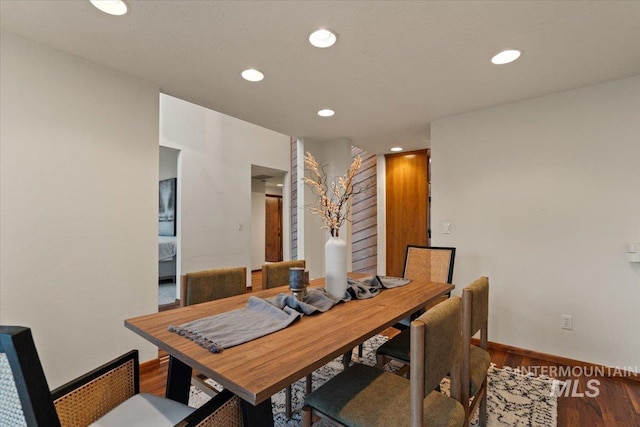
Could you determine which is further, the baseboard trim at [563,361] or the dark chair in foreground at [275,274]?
the baseboard trim at [563,361]

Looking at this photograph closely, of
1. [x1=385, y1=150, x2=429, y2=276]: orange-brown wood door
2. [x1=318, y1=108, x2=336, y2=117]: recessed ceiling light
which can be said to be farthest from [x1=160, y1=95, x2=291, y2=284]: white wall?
[x1=318, y1=108, x2=336, y2=117]: recessed ceiling light

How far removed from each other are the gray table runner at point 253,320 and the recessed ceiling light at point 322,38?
1488 millimetres

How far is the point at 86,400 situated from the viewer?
1.09 metres

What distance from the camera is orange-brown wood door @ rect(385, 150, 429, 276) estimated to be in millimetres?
4598

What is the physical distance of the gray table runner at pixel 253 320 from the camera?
1.11m

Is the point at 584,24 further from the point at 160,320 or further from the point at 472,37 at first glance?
the point at 160,320

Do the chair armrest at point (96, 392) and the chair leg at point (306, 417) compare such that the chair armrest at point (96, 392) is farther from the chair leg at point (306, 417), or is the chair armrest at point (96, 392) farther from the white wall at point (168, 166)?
the white wall at point (168, 166)

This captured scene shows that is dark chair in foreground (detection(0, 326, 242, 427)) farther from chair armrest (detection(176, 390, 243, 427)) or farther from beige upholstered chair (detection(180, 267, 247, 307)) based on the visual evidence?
beige upholstered chair (detection(180, 267, 247, 307))

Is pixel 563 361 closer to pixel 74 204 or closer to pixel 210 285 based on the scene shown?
pixel 210 285

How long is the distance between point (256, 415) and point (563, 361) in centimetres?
272

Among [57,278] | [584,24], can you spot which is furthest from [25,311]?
[584,24]

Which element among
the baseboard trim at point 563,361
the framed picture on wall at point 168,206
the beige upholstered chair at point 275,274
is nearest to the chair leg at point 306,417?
the beige upholstered chair at point 275,274

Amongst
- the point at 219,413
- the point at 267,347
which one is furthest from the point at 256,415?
the point at 267,347

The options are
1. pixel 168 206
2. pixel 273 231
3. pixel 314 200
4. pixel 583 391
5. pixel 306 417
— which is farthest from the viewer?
pixel 273 231
